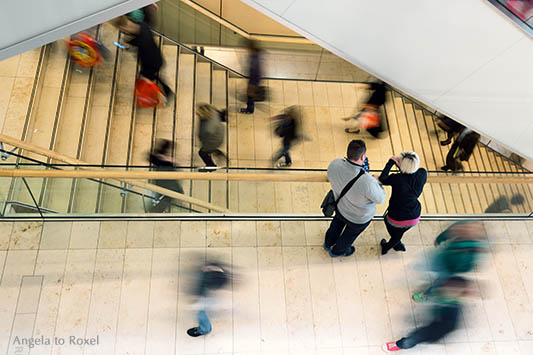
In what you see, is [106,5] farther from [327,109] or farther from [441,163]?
[441,163]

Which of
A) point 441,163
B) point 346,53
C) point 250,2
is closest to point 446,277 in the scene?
point 346,53

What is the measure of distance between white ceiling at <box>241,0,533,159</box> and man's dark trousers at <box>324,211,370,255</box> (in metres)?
1.98

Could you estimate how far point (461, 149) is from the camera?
6.73 metres

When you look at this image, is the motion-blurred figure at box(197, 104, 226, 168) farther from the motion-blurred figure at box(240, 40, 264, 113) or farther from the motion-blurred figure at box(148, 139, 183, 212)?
the motion-blurred figure at box(240, 40, 264, 113)

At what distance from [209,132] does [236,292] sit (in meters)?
2.09

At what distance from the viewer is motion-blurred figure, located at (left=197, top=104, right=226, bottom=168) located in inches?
204

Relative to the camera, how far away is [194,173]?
428 centimetres

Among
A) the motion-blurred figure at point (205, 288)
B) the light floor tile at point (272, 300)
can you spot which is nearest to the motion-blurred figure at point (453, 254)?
the light floor tile at point (272, 300)

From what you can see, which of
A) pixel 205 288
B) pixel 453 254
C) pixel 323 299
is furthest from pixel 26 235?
pixel 453 254

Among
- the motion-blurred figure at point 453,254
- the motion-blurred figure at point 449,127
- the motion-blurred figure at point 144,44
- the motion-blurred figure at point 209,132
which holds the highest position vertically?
the motion-blurred figure at point 144,44

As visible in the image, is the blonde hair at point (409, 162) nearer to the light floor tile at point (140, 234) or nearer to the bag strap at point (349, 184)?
the bag strap at point (349, 184)

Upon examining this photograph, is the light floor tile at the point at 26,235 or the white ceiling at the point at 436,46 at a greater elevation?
the white ceiling at the point at 436,46

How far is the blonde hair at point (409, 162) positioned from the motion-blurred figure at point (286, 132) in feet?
8.44

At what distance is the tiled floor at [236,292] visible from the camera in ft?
13.8
